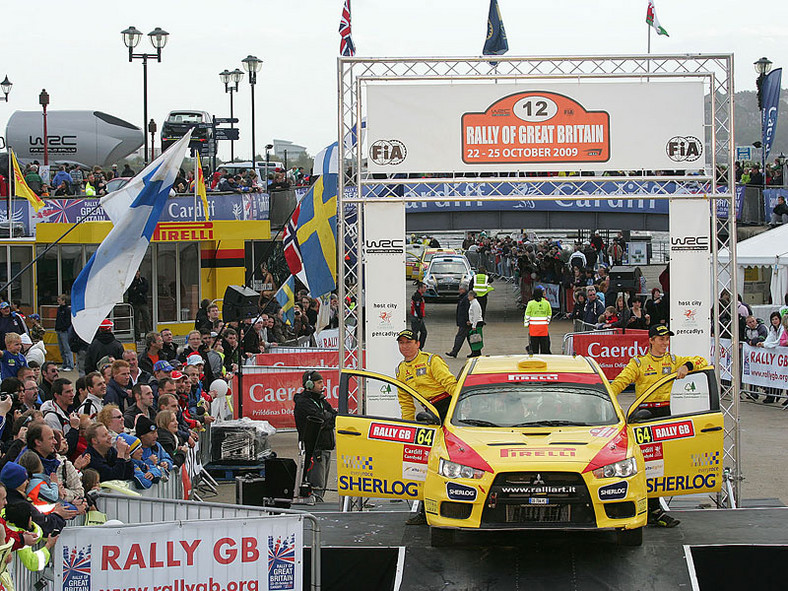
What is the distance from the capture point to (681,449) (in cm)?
1106

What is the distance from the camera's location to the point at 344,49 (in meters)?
21.2

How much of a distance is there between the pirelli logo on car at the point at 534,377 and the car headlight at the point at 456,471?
4.55ft

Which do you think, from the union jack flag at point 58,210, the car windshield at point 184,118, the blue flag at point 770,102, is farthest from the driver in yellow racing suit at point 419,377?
the car windshield at point 184,118

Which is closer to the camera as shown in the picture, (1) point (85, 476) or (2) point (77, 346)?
(1) point (85, 476)

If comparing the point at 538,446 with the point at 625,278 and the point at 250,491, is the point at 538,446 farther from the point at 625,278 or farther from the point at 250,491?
the point at 625,278

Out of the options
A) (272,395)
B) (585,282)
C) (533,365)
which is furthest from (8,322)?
(585,282)

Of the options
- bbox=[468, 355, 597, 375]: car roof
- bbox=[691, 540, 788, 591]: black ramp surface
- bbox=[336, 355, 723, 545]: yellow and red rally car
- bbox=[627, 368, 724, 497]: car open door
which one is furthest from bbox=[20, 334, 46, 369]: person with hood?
bbox=[691, 540, 788, 591]: black ramp surface

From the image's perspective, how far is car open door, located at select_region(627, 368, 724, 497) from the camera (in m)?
11.0

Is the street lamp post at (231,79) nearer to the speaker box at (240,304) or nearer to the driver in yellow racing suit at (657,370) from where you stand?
the speaker box at (240,304)

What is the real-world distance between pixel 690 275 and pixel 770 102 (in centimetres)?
2001

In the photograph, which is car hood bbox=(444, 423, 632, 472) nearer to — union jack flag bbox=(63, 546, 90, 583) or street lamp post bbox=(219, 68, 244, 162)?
union jack flag bbox=(63, 546, 90, 583)

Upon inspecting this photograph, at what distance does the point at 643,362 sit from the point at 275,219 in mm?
23592

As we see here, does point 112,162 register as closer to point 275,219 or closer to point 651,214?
point 275,219

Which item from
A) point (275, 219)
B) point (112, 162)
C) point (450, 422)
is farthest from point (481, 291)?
point (112, 162)
